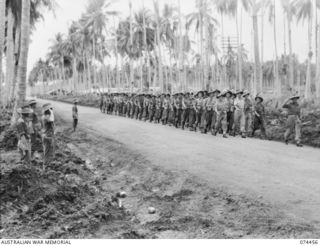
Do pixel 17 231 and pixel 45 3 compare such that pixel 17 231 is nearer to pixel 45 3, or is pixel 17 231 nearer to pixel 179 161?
pixel 179 161

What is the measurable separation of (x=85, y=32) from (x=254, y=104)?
132ft

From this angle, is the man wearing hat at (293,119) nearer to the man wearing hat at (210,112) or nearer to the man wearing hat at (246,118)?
the man wearing hat at (246,118)

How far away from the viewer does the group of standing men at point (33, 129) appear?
9.54m

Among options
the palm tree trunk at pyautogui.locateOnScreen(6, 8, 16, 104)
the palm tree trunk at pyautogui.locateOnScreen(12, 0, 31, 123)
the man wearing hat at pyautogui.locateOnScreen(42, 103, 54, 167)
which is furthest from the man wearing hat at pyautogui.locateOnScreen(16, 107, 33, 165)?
the palm tree trunk at pyautogui.locateOnScreen(6, 8, 16, 104)

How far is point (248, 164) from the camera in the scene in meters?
9.98

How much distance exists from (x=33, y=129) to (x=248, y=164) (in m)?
5.28

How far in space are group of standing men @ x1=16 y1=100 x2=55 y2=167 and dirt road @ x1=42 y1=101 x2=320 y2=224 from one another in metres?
2.53

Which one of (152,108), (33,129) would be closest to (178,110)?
(152,108)

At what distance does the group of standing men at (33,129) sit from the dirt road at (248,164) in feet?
8.29

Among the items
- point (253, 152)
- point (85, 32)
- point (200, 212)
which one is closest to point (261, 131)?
point (253, 152)

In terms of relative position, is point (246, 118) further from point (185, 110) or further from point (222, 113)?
point (185, 110)

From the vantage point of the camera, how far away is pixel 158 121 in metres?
21.9

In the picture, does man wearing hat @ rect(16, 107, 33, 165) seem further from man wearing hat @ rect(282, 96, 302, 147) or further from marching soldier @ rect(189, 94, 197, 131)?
marching soldier @ rect(189, 94, 197, 131)

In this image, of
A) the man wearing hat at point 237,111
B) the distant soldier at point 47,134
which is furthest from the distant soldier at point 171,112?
the distant soldier at point 47,134
